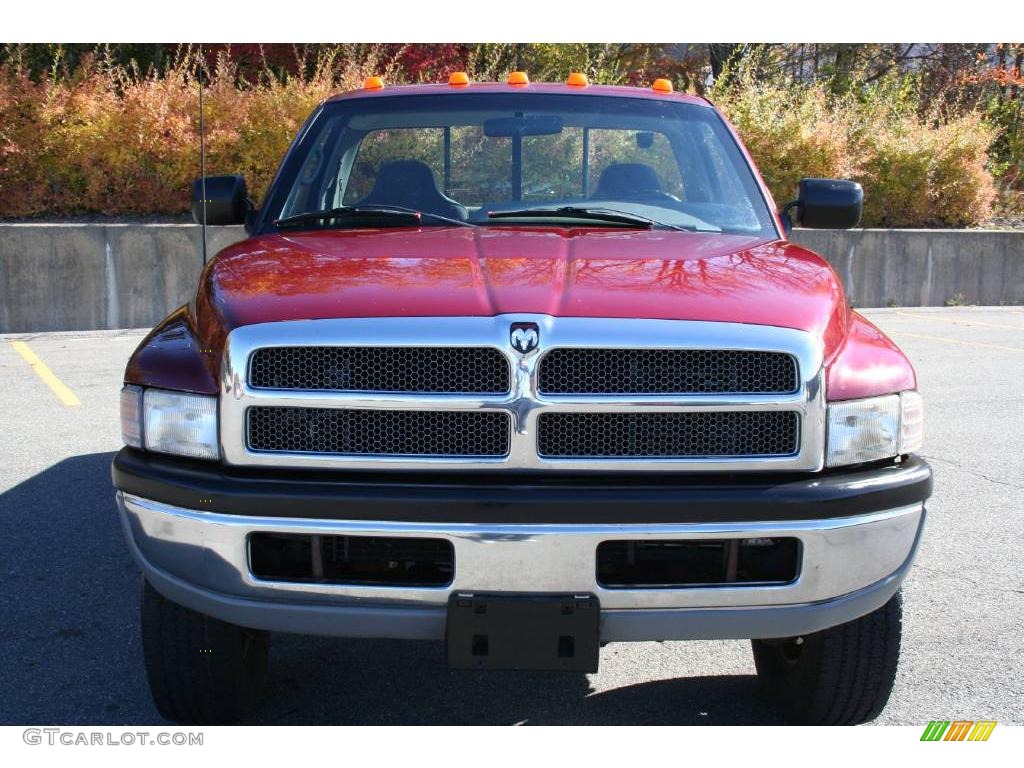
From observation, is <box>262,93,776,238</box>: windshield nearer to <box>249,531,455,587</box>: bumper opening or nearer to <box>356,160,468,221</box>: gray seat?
<box>356,160,468,221</box>: gray seat

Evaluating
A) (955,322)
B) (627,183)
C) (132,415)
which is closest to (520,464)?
(132,415)

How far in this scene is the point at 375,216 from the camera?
150 inches

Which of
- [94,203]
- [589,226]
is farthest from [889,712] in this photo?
A: [94,203]

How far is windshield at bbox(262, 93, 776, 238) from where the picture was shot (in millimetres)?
3951

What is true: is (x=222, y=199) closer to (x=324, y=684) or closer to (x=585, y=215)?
(x=585, y=215)

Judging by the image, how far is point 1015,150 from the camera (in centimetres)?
1858

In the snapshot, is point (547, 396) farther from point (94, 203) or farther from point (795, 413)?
point (94, 203)

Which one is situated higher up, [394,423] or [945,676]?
[394,423]

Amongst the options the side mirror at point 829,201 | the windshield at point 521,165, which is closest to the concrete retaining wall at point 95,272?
the windshield at point 521,165

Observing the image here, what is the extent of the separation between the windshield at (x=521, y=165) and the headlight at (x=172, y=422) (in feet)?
3.71

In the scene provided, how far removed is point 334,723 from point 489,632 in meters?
0.91

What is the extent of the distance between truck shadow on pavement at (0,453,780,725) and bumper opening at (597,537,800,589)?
0.77m

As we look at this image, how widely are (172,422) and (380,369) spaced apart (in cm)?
53

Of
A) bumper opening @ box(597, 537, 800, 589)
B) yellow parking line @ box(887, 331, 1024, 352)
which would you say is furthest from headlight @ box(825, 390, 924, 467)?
yellow parking line @ box(887, 331, 1024, 352)
